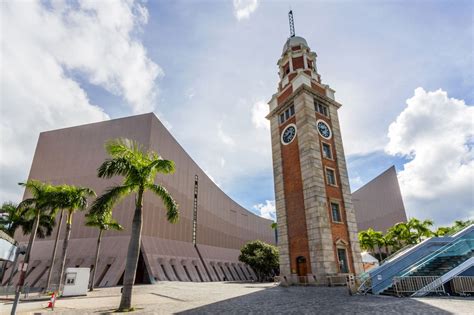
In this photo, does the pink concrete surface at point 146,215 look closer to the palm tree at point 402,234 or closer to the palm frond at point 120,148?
the palm frond at point 120,148

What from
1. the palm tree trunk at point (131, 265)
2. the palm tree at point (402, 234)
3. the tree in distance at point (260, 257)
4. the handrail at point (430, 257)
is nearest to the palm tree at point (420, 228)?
the palm tree at point (402, 234)

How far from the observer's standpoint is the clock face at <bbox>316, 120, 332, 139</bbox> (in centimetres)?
2702

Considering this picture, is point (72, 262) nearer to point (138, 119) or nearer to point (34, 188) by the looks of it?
point (34, 188)

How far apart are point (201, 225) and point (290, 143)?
26.8 meters

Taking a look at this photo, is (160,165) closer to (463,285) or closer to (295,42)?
(463,285)

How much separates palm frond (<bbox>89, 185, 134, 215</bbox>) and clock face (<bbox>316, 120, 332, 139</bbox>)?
19744mm

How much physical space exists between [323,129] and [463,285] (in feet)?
58.0

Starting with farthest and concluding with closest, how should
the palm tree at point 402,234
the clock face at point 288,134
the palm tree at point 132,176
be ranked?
the palm tree at point 402,234 → the clock face at point 288,134 → the palm tree at point 132,176

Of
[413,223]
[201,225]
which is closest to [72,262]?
[201,225]

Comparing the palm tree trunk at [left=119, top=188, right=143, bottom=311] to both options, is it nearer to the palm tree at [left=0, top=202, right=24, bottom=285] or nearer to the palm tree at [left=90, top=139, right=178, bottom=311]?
the palm tree at [left=90, top=139, right=178, bottom=311]

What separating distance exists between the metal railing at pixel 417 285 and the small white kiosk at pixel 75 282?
63.7ft

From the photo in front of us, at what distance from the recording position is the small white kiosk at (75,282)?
18.4 metres

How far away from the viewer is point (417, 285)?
40.8ft

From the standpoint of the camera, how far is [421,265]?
44.6 ft
